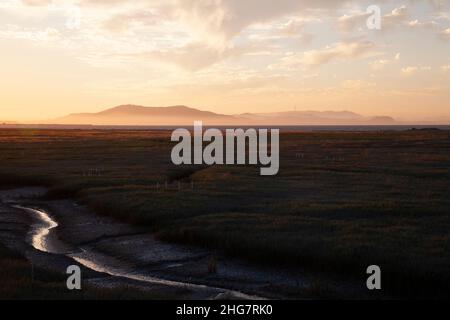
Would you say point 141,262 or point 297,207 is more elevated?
point 297,207

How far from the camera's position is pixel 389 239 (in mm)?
23844

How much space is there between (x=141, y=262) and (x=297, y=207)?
450 inches

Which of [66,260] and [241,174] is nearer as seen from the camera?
[66,260]

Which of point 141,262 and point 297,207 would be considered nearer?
point 141,262

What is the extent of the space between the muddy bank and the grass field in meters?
1.09

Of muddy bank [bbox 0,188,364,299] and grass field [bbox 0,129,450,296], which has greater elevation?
grass field [bbox 0,129,450,296]

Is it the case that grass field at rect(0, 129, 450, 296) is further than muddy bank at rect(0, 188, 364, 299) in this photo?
Yes

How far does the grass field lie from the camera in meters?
21.9

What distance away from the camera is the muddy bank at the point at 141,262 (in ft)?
64.9

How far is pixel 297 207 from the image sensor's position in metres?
31.8

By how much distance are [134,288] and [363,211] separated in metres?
16.2
